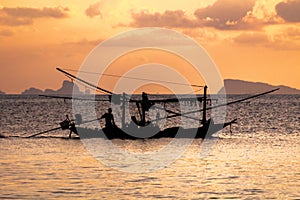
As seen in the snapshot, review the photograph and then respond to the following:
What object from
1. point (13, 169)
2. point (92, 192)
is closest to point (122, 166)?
point (13, 169)

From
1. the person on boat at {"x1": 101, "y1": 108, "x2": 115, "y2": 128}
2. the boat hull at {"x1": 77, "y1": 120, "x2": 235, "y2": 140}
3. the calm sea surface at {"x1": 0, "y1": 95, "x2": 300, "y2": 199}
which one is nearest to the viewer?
the calm sea surface at {"x1": 0, "y1": 95, "x2": 300, "y2": 199}

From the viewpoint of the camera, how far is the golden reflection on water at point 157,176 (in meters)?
27.5

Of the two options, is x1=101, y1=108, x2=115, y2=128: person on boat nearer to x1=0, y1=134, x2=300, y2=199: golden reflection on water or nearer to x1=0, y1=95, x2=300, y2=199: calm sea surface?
x1=0, y1=95, x2=300, y2=199: calm sea surface

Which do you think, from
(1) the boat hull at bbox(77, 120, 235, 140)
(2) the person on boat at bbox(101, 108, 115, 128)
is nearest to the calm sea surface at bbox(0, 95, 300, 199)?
(2) the person on boat at bbox(101, 108, 115, 128)

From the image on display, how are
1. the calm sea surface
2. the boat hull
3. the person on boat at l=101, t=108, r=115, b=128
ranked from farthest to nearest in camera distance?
1. the boat hull
2. the person on boat at l=101, t=108, r=115, b=128
3. the calm sea surface

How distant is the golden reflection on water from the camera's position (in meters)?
27.5

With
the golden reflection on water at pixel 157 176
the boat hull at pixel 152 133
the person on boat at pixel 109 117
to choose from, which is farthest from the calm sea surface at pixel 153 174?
the boat hull at pixel 152 133

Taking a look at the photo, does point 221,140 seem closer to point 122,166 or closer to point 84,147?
point 84,147

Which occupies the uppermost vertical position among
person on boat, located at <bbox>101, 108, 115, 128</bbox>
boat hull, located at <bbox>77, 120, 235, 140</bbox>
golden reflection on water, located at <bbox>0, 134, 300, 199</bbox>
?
person on boat, located at <bbox>101, 108, 115, 128</bbox>

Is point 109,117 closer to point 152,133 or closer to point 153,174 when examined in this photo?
point 152,133

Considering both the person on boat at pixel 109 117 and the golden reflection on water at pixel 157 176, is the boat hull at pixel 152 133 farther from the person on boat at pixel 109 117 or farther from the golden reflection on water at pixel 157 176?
the golden reflection on water at pixel 157 176

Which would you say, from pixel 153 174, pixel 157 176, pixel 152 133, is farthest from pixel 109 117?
pixel 157 176

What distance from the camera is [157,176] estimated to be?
107ft

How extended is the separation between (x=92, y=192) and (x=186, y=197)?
12.1 feet
